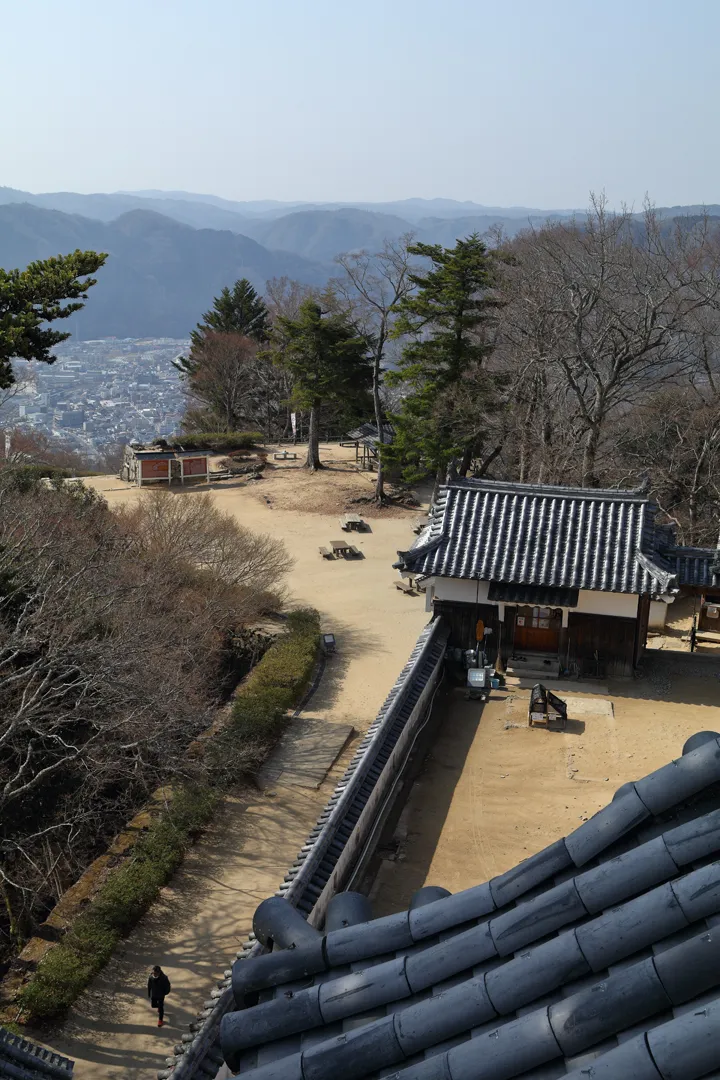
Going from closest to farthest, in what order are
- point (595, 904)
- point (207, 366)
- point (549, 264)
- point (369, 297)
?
point (595, 904) < point (549, 264) < point (369, 297) < point (207, 366)

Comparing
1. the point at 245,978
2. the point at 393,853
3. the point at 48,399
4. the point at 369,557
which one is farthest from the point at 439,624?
the point at 48,399

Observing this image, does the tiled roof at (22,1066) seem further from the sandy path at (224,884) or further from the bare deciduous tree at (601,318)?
the bare deciduous tree at (601,318)

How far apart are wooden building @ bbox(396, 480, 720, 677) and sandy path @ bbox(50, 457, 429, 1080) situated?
4464 millimetres

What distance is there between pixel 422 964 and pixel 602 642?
41.5 ft

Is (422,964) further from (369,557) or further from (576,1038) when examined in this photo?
(369,557)

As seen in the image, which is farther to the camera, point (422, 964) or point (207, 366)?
point (207, 366)

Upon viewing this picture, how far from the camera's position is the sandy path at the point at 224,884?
36.7 feet

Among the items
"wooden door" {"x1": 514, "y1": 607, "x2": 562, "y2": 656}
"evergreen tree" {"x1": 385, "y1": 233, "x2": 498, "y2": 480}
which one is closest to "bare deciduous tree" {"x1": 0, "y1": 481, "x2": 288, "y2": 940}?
"wooden door" {"x1": 514, "y1": 607, "x2": 562, "y2": 656}

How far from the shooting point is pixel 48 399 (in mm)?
125312

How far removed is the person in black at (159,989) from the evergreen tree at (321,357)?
3018cm

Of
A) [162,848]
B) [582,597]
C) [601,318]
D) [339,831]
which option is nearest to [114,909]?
[162,848]

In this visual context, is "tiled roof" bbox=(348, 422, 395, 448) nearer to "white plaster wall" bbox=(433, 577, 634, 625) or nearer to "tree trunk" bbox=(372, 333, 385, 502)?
"tree trunk" bbox=(372, 333, 385, 502)

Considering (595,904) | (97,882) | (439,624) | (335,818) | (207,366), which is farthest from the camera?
(207,366)

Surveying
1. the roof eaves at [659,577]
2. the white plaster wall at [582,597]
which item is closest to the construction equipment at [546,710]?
the white plaster wall at [582,597]
